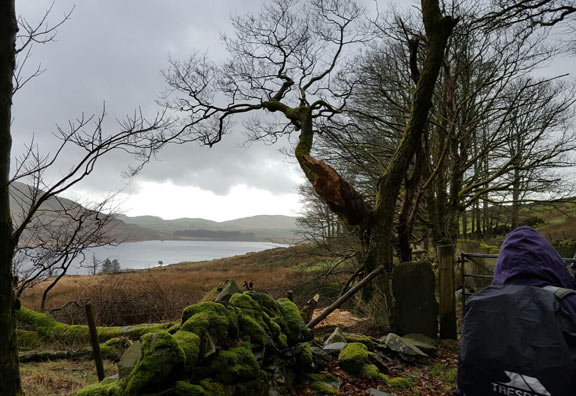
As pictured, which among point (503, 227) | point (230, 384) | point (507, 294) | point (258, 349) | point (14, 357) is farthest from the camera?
point (503, 227)

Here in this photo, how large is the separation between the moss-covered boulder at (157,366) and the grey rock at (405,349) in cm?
356

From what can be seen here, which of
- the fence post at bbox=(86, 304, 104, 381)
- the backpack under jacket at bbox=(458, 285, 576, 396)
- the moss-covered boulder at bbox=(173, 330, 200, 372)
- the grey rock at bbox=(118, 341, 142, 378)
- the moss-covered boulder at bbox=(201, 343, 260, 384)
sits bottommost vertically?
the fence post at bbox=(86, 304, 104, 381)

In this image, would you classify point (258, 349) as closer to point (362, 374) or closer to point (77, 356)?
point (362, 374)

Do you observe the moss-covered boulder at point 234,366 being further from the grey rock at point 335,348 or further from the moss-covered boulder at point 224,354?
the grey rock at point 335,348

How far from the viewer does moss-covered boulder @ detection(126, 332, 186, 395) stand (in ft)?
7.16

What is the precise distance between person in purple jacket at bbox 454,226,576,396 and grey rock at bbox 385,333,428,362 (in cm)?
325

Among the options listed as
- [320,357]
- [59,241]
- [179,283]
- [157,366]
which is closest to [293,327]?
[320,357]

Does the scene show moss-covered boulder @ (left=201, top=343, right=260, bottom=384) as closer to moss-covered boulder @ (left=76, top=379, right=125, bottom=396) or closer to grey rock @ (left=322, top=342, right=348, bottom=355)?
moss-covered boulder @ (left=76, top=379, right=125, bottom=396)

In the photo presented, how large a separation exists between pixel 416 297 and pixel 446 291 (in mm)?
469

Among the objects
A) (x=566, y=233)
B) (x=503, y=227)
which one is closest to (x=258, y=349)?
(x=566, y=233)

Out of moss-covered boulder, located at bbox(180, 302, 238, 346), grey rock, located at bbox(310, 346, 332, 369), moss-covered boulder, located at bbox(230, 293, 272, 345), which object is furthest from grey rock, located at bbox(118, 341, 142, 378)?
grey rock, located at bbox(310, 346, 332, 369)

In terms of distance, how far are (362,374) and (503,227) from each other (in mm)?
19367

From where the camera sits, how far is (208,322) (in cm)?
294

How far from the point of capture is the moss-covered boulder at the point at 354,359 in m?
4.20
